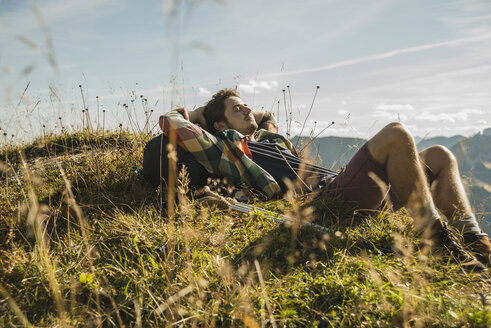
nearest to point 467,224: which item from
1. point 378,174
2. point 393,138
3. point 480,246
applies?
point 480,246

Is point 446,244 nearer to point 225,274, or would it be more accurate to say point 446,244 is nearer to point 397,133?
point 397,133

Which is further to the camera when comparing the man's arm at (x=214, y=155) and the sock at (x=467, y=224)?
the man's arm at (x=214, y=155)

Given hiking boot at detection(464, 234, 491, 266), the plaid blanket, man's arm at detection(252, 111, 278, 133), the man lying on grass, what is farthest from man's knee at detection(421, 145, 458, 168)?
man's arm at detection(252, 111, 278, 133)

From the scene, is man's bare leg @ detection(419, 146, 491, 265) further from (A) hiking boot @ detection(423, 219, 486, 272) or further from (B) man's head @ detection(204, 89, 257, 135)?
(B) man's head @ detection(204, 89, 257, 135)

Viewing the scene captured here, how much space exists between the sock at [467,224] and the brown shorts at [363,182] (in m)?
0.46

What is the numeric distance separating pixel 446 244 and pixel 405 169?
0.60 metres

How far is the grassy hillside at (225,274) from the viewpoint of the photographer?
146cm

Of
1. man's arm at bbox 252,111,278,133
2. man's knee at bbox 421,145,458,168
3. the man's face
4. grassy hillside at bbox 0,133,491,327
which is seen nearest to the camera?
grassy hillside at bbox 0,133,491,327

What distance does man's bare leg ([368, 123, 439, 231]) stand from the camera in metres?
2.21

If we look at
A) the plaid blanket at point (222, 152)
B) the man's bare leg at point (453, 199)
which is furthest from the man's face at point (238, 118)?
the man's bare leg at point (453, 199)

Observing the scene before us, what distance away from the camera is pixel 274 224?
245 centimetres

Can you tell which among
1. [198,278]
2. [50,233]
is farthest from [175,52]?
[50,233]

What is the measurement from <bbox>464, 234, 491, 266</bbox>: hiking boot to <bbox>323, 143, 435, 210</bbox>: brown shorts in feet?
2.09

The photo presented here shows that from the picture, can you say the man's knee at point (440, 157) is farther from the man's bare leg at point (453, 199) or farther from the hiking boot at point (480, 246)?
the hiking boot at point (480, 246)
